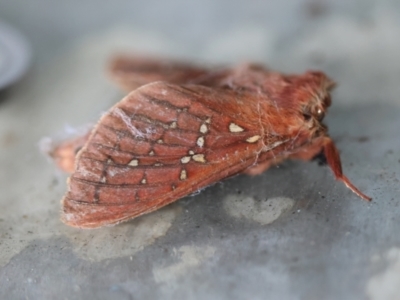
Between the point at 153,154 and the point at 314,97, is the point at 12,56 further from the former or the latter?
the point at 314,97

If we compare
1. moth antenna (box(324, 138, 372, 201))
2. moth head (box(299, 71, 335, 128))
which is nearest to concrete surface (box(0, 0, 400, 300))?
moth antenna (box(324, 138, 372, 201))

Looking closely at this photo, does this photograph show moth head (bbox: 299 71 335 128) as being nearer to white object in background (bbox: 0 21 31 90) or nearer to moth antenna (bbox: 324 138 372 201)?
moth antenna (bbox: 324 138 372 201)

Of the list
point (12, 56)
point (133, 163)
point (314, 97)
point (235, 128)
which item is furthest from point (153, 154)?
point (12, 56)

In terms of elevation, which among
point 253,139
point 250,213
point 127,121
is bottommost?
point 250,213

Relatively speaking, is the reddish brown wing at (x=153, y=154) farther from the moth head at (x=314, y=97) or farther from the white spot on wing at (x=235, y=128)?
the moth head at (x=314, y=97)

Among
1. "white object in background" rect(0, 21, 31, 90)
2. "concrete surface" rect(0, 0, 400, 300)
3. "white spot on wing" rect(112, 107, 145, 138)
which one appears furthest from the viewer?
"white object in background" rect(0, 21, 31, 90)

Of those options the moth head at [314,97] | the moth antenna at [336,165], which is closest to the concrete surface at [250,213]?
the moth antenna at [336,165]
